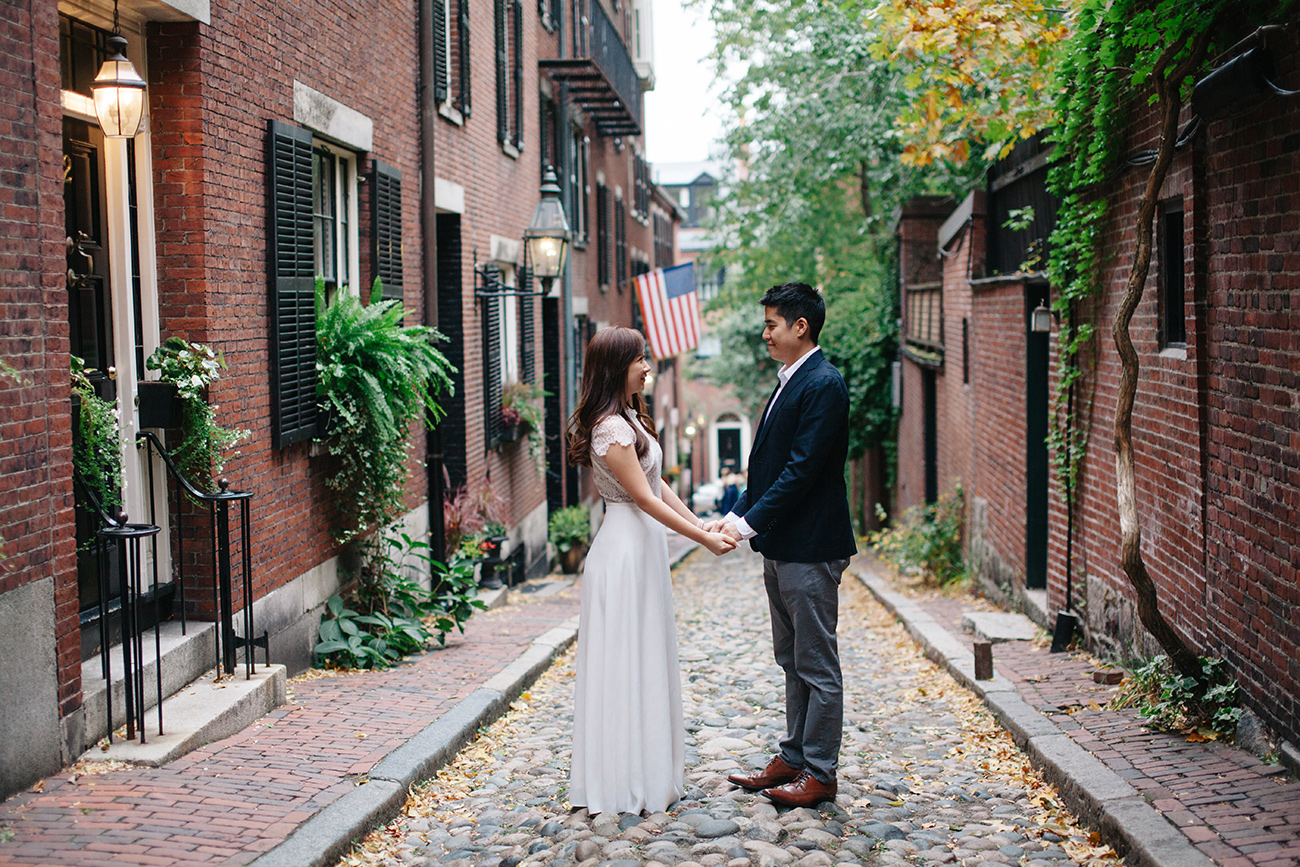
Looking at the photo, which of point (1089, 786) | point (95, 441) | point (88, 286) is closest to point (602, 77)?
point (88, 286)

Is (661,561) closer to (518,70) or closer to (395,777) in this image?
(395,777)

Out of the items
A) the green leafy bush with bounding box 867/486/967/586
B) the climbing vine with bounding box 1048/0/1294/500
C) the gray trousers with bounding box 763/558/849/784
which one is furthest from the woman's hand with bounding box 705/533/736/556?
the green leafy bush with bounding box 867/486/967/586

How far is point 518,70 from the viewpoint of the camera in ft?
→ 46.2

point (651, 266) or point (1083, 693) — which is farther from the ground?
point (651, 266)

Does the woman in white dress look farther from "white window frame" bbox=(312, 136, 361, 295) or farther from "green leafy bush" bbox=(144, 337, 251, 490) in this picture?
"white window frame" bbox=(312, 136, 361, 295)

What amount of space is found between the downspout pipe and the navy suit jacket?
5.32 m

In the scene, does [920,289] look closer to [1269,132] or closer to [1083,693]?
[1083,693]

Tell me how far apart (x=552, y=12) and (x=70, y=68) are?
12154 millimetres

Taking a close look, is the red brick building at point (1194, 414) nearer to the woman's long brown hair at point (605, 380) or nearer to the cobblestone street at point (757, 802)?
the cobblestone street at point (757, 802)

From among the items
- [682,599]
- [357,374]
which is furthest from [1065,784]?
[682,599]

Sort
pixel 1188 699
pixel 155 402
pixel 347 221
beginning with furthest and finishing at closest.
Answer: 1. pixel 347 221
2. pixel 155 402
3. pixel 1188 699

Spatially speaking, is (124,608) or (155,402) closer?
(124,608)

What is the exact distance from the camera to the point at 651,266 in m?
31.2

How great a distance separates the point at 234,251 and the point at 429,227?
3.72m
